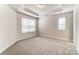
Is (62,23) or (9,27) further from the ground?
(62,23)

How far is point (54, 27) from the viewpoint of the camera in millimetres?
2527

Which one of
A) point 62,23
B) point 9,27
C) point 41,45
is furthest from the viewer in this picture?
point 9,27

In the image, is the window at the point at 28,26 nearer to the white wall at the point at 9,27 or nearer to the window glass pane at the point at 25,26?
the window glass pane at the point at 25,26

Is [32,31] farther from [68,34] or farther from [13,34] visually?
[68,34]

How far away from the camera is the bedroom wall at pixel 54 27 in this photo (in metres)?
2.53

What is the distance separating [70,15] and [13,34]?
221cm

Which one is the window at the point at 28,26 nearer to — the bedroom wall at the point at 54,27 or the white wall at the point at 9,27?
the bedroom wall at the point at 54,27

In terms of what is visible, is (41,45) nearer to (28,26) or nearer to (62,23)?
(28,26)

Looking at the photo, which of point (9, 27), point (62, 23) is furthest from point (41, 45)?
point (9, 27)

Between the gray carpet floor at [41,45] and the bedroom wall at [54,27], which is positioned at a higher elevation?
the bedroom wall at [54,27]

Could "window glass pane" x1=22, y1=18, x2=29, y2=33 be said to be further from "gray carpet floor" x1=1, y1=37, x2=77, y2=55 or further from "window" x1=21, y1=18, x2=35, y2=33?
"gray carpet floor" x1=1, y1=37, x2=77, y2=55

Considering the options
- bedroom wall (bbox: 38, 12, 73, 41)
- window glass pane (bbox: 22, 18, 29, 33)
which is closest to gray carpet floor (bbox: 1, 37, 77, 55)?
bedroom wall (bbox: 38, 12, 73, 41)

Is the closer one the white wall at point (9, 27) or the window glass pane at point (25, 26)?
the window glass pane at point (25, 26)

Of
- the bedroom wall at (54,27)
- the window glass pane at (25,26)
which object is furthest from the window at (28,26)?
the bedroom wall at (54,27)
